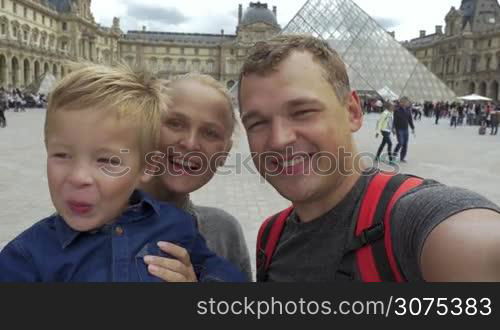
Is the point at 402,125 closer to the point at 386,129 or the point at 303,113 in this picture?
the point at 386,129

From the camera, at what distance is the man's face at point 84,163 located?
1.15 m

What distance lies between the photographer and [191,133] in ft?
5.17

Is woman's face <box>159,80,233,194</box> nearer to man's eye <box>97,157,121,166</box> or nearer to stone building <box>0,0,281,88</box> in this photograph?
man's eye <box>97,157,121,166</box>

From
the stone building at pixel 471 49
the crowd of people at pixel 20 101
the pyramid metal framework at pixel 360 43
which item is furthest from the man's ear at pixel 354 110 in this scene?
the stone building at pixel 471 49

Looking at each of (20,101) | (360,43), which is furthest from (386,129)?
(20,101)

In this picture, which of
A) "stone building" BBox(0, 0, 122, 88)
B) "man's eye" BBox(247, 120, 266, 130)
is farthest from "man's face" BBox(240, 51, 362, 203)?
"stone building" BBox(0, 0, 122, 88)

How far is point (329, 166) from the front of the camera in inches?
47.6

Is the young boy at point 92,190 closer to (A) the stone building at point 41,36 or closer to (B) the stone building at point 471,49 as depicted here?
(A) the stone building at point 41,36

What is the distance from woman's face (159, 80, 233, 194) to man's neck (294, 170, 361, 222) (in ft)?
1.71

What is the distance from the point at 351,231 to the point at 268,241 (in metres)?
0.41

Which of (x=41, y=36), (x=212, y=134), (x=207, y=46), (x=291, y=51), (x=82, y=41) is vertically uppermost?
(x=207, y=46)

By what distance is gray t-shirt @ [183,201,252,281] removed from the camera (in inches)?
64.6

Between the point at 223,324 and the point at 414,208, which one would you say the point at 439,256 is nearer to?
the point at 414,208

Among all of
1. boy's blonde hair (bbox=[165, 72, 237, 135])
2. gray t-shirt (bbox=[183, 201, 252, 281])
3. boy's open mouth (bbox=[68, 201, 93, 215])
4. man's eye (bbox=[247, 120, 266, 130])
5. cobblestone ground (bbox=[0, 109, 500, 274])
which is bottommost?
cobblestone ground (bbox=[0, 109, 500, 274])
